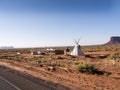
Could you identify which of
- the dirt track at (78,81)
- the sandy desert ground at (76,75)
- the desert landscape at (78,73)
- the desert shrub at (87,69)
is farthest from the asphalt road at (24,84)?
the desert shrub at (87,69)

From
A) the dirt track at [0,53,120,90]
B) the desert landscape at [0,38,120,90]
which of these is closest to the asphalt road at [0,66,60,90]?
the dirt track at [0,53,120,90]

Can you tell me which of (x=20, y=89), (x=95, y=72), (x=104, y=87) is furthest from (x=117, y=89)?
(x=95, y=72)

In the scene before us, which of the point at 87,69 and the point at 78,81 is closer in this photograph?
the point at 78,81

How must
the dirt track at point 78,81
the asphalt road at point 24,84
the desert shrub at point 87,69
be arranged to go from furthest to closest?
1. the desert shrub at point 87,69
2. the dirt track at point 78,81
3. the asphalt road at point 24,84

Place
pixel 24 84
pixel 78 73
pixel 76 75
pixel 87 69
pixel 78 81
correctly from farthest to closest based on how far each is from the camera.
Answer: pixel 87 69, pixel 78 73, pixel 76 75, pixel 78 81, pixel 24 84

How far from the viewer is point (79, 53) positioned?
5531 cm

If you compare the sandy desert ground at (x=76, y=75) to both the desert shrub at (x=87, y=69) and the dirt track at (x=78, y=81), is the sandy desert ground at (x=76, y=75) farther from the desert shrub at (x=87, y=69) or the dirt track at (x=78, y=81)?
the desert shrub at (x=87, y=69)

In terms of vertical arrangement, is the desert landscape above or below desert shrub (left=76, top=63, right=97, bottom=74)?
below

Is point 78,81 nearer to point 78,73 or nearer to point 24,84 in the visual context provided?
point 24,84

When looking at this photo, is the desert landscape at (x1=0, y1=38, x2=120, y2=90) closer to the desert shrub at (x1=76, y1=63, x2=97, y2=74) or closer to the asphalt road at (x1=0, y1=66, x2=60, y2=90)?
the desert shrub at (x1=76, y1=63, x2=97, y2=74)

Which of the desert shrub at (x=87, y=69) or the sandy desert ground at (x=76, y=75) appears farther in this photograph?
the desert shrub at (x=87, y=69)

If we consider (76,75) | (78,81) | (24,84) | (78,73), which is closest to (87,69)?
(78,73)

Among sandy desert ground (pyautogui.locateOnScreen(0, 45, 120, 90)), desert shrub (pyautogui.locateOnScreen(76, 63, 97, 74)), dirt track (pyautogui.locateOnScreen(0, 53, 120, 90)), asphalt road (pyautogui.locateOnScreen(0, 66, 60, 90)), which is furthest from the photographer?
desert shrub (pyautogui.locateOnScreen(76, 63, 97, 74))

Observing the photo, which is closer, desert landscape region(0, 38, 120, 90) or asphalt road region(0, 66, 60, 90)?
asphalt road region(0, 66, 60, 90)
